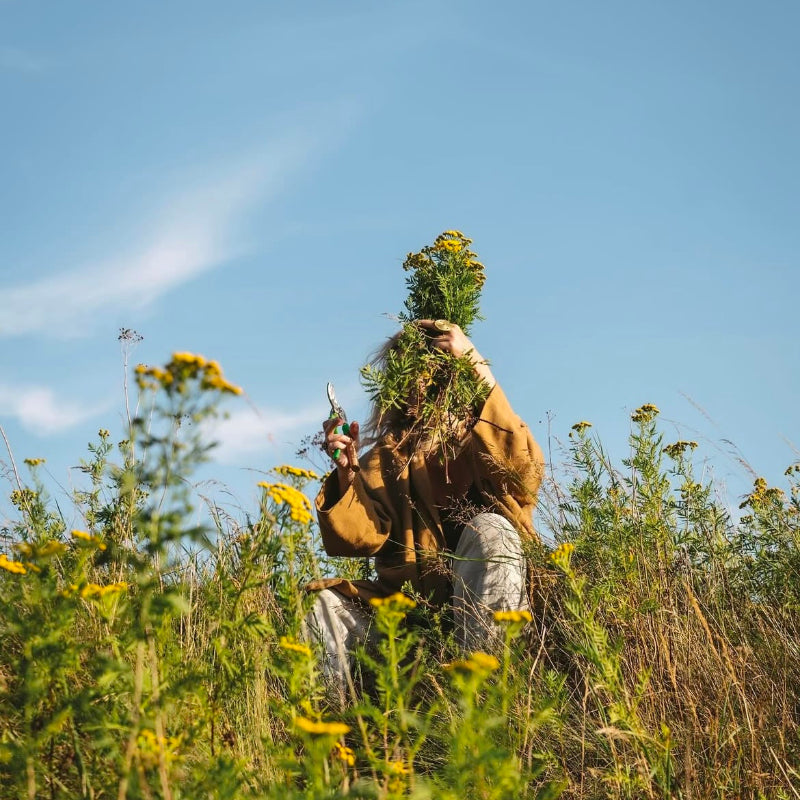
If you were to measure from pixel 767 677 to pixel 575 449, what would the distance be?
120 cm

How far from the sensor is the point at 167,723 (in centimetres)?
185

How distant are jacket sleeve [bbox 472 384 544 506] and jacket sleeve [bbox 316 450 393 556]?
21.1 inches

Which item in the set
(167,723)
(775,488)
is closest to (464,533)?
(775,488)

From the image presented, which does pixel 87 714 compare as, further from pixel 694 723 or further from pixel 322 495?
pixel 322 495

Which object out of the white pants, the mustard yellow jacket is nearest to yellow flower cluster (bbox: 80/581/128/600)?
the white pants

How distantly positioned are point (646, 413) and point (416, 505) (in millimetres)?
1175

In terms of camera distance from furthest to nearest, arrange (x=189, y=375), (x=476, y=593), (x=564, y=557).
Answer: (x=476, y=593), (x=564, y=557), (x=189, y=375)

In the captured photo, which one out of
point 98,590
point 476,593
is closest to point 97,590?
point 98,590

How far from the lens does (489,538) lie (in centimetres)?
343

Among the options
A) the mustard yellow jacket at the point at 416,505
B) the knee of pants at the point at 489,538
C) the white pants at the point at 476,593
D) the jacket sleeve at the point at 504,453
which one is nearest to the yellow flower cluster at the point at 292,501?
the white pants at the point at 476,593

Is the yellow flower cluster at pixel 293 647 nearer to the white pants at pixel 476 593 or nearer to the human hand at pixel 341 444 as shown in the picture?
the white pants at pixel 476 593

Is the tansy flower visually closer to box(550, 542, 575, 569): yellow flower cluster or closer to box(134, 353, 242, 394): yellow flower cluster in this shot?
box(134, 353, 242, 394): yellow flower cluster

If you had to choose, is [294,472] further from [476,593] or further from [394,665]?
[476,593]

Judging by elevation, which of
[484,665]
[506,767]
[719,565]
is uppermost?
[719,565]
